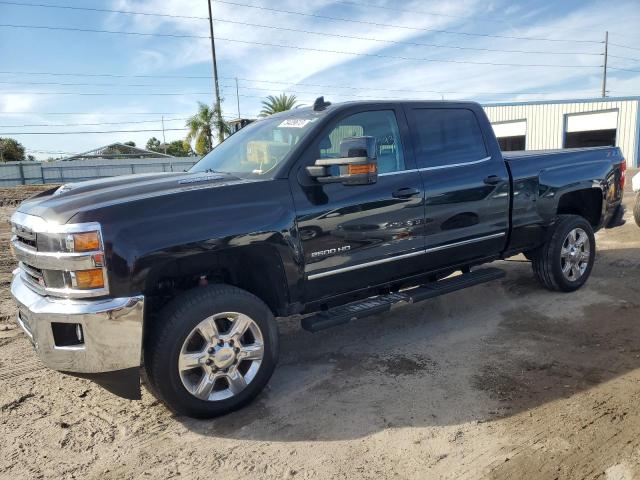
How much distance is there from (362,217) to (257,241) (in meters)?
0.86

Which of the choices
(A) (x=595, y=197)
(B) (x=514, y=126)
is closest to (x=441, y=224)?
(A) (x=595, y=197)

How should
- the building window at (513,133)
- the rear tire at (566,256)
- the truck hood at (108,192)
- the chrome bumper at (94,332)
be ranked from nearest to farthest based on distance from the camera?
the chrome bumper at (94,332) < the truck hood at (108,192) < the rear tire at (566,256) < the building window at (513,133)

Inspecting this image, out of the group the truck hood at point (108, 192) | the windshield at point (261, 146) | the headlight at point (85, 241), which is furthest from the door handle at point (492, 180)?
the headlight at point (85, 241)

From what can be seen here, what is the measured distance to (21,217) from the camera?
123 inches

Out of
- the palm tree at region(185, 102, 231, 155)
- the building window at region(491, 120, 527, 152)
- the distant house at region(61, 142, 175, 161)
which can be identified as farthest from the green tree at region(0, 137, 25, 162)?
the building window at region(491, 120, 527, 152)

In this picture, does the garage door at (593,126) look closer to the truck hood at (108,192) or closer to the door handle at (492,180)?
the door handle at (492,180)

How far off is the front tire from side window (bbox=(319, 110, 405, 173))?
4.54ft

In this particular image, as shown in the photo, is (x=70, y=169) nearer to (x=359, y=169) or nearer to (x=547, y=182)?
(x=547, y=182)

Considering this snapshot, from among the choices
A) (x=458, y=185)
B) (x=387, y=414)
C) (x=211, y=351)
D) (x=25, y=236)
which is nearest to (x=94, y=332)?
(x=211, y=351)

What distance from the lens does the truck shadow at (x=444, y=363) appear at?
3000 mm

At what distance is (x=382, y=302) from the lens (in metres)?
3.70

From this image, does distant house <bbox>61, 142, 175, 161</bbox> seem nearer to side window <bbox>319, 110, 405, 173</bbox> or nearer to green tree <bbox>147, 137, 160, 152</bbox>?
green tree <bbox>147, 137, 160, 152</bbox>

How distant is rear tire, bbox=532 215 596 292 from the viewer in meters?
5.05

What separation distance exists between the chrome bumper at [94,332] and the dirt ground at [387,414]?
0.50 meters
